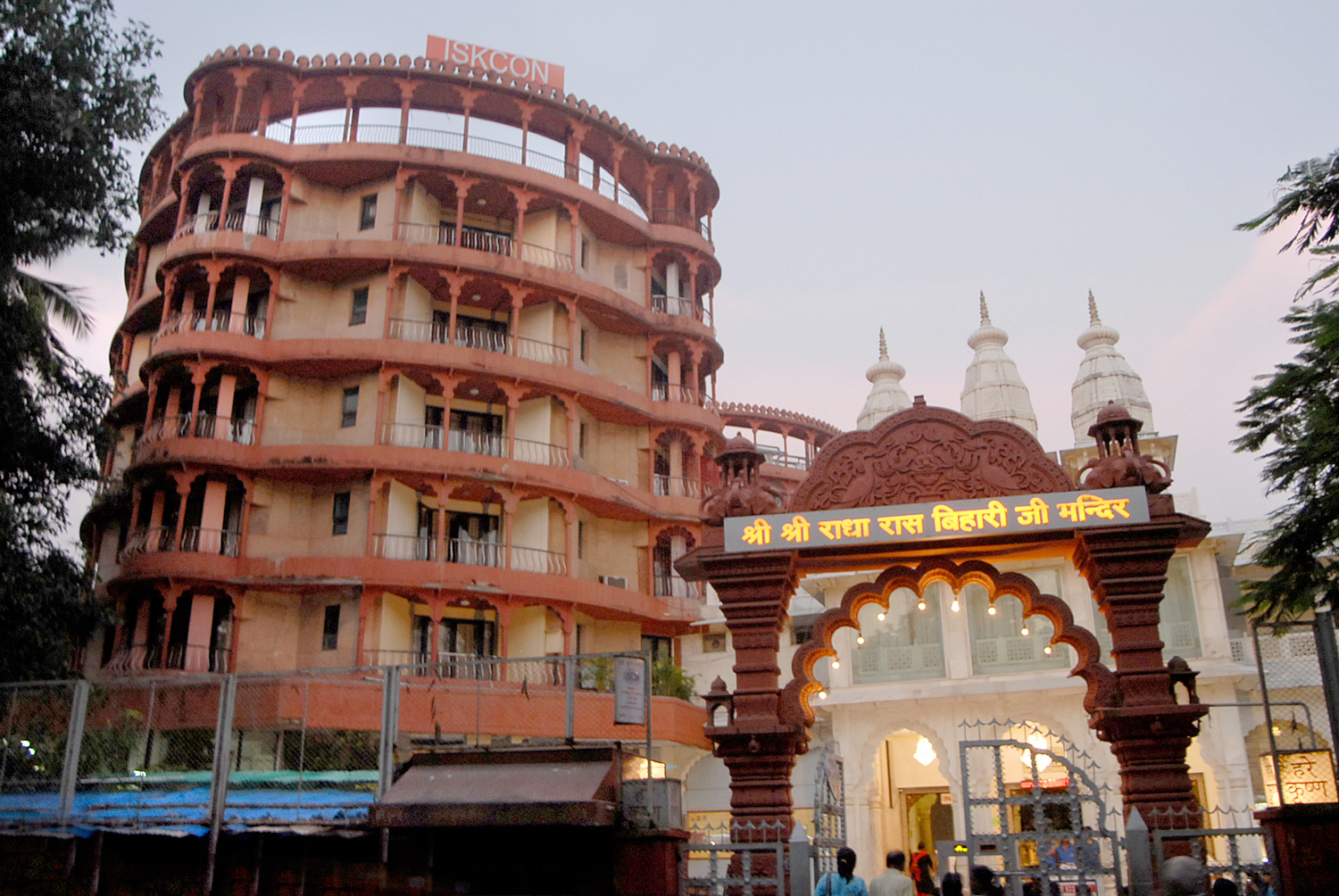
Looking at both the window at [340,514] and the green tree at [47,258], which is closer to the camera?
the green tree at [47,258]

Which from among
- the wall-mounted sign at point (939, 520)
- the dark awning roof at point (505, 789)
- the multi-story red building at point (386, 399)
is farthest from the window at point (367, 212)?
the dark awning roof at point (505, 789)

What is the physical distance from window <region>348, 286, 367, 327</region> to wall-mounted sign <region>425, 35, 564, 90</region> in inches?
301

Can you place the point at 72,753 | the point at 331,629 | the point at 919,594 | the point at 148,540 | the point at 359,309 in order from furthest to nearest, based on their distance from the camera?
the point at 359,309, the point at 331,629, the point at 148,540, the point at 919,594, the point at 72,753

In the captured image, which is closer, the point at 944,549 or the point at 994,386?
the point at 944,549

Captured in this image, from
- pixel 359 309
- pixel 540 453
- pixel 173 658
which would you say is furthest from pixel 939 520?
pixel 359 309

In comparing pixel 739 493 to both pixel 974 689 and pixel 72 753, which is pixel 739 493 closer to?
pixel 72 753

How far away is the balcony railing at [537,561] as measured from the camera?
32.0 meters

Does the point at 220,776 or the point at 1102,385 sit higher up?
the point at 1102,385

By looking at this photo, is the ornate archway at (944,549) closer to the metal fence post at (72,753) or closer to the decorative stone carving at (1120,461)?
the decorative stone carving at (1120,461)

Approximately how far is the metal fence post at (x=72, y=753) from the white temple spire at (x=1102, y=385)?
30.2m

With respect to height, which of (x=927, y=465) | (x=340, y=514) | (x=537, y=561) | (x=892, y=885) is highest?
(x=340, y=514)

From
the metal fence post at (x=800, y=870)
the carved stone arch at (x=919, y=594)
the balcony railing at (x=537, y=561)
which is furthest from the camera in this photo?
the balcony railing at (x=537, y=561)

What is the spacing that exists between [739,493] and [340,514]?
64.5 feet

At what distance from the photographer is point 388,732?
12.5 meters
